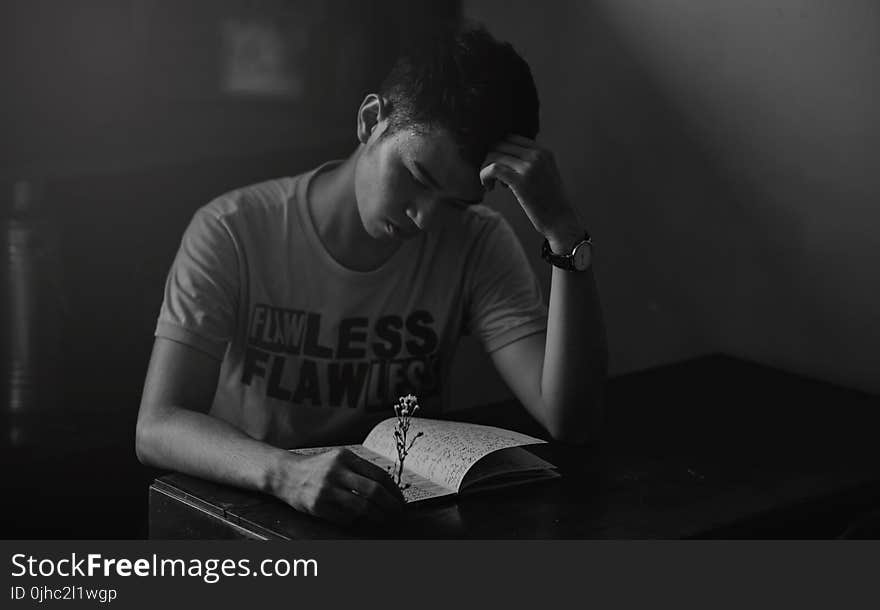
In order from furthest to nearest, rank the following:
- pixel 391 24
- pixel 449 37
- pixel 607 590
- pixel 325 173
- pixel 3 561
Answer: pixel 391 24, pixel 325 173, pixel 449 37, pixel 3 561, pixel 607 590

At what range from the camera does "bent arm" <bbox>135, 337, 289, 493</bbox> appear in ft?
4.47

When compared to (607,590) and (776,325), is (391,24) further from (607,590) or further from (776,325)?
(607,590)

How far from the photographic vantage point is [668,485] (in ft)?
4.89

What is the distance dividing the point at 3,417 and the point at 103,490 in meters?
0.25

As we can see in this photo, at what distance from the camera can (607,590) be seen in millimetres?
1246

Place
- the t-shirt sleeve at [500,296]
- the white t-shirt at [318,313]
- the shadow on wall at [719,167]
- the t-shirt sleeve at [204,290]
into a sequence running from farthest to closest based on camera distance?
the shadow on wall at [719,167], the t-shirt sleeve at [500,296], the white t-shirt at [318,313], the t-shirt sleeve at [204,290]

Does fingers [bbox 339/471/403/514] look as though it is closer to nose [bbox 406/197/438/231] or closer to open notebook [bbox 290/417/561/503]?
open notebook [bbox 290/417/561/503]

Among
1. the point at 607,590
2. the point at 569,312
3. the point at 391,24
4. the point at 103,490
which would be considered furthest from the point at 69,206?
the point at 607,590

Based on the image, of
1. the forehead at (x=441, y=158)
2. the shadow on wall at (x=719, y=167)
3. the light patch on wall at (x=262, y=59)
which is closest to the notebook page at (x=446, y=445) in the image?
the forehead at (x=441, y=158)

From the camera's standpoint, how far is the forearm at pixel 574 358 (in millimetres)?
1665

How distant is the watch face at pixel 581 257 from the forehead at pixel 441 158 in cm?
18

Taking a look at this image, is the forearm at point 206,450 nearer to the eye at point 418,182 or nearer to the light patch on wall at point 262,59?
the eye at point 418,182

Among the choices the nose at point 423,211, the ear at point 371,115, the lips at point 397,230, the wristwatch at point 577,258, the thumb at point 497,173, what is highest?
the ear at point 371,115
